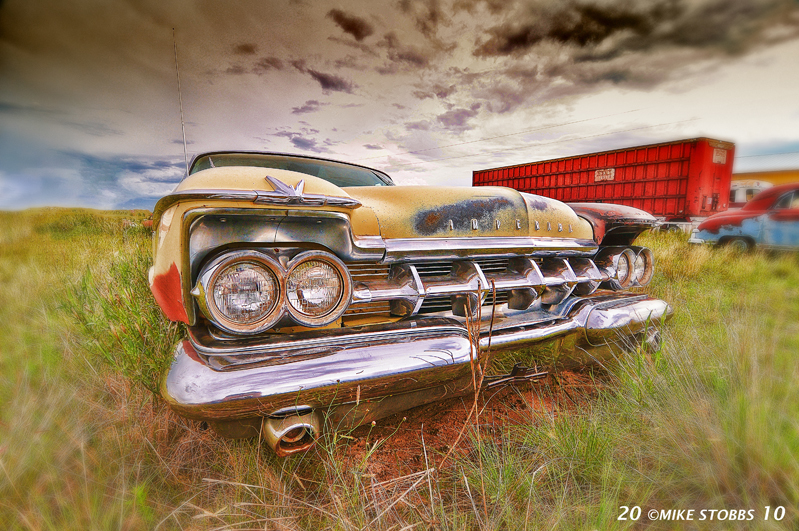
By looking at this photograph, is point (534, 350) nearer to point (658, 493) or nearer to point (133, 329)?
point (658, 493)

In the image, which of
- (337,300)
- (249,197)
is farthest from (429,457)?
(249,197)

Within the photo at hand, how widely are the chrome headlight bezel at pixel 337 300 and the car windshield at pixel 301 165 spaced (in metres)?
1.32

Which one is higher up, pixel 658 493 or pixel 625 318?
pixel 625 318

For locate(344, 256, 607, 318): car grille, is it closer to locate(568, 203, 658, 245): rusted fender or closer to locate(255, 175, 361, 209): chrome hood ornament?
locate(568, 203, 658, 245): rusted fender

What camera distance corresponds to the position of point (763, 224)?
5934 mm

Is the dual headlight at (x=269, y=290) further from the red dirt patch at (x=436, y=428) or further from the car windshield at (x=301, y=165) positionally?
the car windshield at (x=301, y=165)

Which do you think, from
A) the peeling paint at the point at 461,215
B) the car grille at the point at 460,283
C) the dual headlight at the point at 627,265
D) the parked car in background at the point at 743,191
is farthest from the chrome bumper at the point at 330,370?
the parked car in background at the point at 743,191

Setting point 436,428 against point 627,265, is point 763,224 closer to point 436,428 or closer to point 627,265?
point 627,265

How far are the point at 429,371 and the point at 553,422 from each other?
0.57 meters

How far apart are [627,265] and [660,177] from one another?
9.70m

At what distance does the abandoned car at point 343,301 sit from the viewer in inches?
43.3

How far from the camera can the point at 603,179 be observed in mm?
10938

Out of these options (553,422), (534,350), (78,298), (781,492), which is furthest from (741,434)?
(78,298)

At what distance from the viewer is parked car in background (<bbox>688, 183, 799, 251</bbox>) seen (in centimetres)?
557
